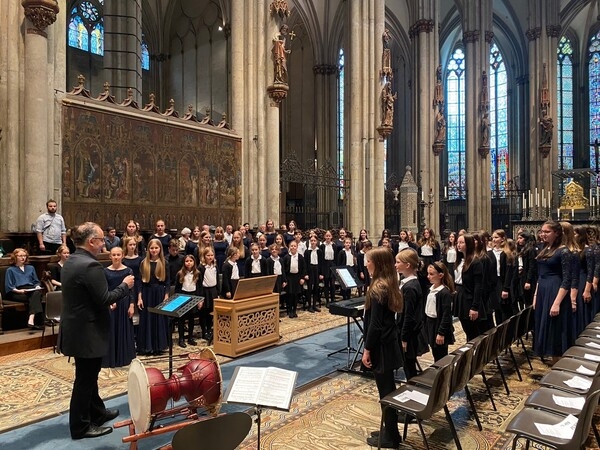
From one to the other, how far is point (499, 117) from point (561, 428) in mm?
33372

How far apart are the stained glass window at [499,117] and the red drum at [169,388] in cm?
3210

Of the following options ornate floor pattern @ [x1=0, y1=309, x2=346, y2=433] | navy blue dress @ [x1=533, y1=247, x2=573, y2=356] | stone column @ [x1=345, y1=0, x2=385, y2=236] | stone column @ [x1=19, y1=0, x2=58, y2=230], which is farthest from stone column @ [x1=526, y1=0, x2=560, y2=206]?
stone column @ [x1=19, y1=0, x2=58, y2=230]

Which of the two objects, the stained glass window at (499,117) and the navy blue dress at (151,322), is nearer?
the navy blue dress at (151,322)

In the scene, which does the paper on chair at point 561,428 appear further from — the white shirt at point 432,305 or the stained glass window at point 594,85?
the stained glass window at point 594,85

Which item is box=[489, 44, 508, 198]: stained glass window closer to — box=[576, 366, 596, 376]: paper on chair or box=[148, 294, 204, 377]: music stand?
box=[576, 366, 596, 376]: paper on chair

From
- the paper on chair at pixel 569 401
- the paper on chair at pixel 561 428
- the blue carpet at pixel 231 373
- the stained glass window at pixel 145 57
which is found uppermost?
the stained glass window at pixel 145 57

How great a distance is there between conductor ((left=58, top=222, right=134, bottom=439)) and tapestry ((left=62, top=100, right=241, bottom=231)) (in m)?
6.75

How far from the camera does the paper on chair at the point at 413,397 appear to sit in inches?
147

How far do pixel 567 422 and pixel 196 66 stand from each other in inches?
795

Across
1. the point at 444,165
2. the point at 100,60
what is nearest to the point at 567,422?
the point at 100,60

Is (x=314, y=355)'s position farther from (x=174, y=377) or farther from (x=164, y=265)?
(x=174, y=377)

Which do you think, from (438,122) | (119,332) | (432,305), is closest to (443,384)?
(432,305)

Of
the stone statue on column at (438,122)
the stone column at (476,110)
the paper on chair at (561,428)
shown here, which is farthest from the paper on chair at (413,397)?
the stone column at (476,110)

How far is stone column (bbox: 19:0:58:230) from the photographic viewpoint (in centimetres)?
920
